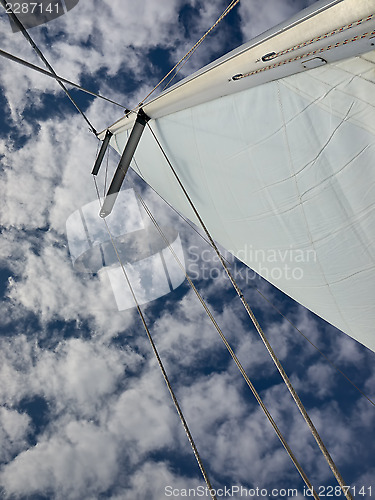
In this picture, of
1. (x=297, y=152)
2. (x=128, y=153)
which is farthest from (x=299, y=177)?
(x=128, y=153)

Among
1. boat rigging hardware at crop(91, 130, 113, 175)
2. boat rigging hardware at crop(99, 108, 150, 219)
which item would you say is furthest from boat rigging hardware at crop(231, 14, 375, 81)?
boat rigging hardware at crop(91, 130, 113, 175)

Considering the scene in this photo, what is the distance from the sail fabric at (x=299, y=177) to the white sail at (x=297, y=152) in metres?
0.01

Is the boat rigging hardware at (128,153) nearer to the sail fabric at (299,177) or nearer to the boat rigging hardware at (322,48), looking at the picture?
the sail fabric at (299,177)

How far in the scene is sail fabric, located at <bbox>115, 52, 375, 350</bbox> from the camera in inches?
140

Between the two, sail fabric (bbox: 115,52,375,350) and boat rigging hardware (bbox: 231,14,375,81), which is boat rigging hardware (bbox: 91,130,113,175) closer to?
sail fabric (bbox: 115,52,375,350)

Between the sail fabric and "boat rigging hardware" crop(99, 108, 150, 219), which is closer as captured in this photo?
the sail fabric

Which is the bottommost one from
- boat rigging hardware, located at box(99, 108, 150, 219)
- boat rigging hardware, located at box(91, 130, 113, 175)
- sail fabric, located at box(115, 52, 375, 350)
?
sail fabric, located at box(115, 52, 375, 350)

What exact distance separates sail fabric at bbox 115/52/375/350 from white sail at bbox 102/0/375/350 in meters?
0.01

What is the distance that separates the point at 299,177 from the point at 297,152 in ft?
1.12

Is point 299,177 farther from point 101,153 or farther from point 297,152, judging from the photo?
point 101,153

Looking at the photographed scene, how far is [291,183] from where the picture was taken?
4488 millimetres

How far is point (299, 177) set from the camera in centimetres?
432

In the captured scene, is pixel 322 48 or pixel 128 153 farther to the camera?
pixel 128 153

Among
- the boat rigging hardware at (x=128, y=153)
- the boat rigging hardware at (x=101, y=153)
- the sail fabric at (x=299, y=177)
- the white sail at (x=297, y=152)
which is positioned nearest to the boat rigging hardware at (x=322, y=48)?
the white sail at (x=297, y=152)
